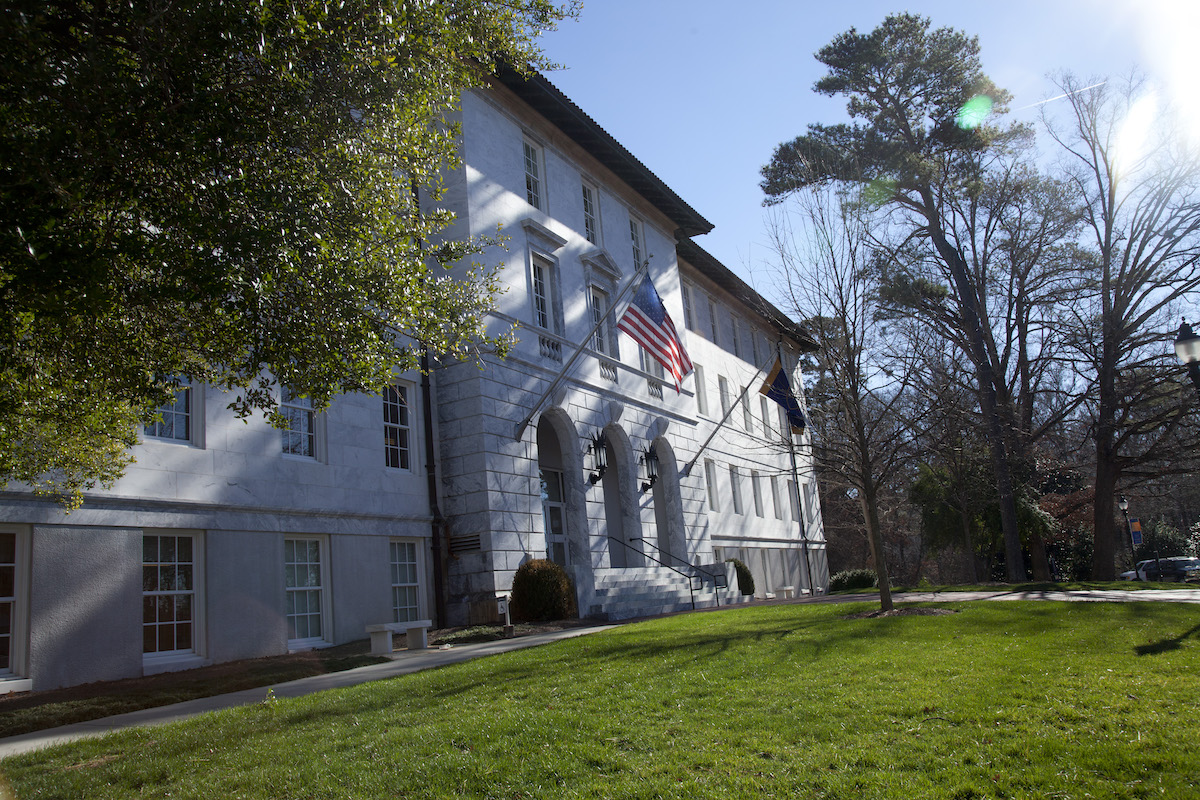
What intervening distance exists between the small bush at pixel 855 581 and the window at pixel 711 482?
6879mm

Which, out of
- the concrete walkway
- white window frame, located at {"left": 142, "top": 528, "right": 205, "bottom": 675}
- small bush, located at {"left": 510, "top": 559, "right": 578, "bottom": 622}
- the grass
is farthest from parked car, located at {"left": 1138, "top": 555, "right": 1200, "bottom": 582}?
white window frame, located at {"left": 142, "top": 528, "right": 205, "bottom": 675}

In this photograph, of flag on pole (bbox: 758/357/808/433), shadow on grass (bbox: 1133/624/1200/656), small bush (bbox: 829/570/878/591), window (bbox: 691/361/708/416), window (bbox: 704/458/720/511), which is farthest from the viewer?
small bush (bbox: 829/570/878/591)

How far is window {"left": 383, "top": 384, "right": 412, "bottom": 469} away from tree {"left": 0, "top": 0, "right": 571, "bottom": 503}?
7452 mm

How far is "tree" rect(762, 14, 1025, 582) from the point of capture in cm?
2673

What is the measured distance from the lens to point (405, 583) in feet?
56.4

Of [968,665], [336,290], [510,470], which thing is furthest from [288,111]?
[510,470]

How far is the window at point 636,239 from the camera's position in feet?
91.0

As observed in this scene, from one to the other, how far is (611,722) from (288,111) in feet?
21.2

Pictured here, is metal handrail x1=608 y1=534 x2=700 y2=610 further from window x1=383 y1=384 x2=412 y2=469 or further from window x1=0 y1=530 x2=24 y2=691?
window x1=0 y1=530 x2=24 y2=691

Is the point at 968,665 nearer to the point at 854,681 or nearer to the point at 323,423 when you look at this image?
the point at 854,681

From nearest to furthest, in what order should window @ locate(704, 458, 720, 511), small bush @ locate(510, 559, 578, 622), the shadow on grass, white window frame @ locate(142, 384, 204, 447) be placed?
the shadow on grass → white window frame @ locate(142, 384, 204, 447) → small bush @ locate(510, 559, 578, 622) → window @ locate(704, 458, 720, 511)

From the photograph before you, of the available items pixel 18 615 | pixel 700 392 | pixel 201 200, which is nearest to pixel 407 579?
pixel 18 615

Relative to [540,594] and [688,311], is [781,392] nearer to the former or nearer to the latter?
[540,594]

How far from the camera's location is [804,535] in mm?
40156
